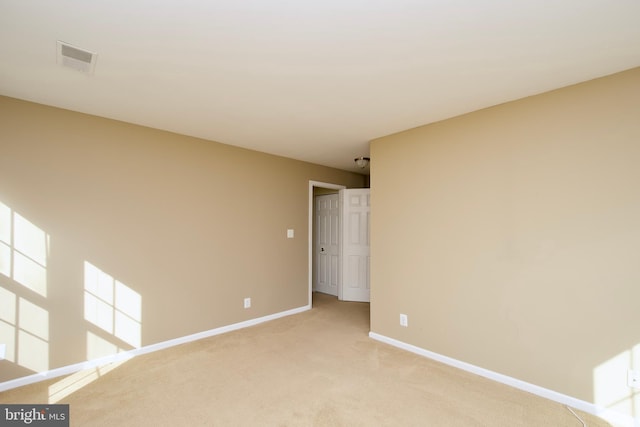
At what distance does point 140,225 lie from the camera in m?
3.26

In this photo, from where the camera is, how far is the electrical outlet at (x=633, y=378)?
205 centimetres

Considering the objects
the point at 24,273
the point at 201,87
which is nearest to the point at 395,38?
the point at 201,87

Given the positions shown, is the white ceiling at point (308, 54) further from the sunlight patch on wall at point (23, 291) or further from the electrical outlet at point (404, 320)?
the electrical outlet at point (404, 320)

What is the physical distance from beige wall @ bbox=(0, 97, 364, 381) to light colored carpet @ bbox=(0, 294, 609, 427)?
0.44m

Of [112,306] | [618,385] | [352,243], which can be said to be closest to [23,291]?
[112,306]

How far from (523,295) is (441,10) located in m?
2.28

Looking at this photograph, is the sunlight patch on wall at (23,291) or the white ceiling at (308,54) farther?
the sunlight patch on wall at (23,291)

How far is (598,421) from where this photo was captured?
210cm

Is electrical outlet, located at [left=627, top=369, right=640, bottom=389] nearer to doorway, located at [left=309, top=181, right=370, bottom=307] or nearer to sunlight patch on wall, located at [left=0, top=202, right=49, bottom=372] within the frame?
doorway, located at [left=309, top=181, right=370, bottom=307]

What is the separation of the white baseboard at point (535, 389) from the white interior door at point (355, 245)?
1827 millimetres

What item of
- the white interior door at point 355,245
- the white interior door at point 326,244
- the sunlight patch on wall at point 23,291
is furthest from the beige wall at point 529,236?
the sunlight patch on wall at point 23,291

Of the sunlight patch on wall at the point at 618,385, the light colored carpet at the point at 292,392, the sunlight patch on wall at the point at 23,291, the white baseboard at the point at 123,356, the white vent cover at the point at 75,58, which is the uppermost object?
the white vent cover at the point at 75,58

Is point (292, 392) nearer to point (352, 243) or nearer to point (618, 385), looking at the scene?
point (618, 385)

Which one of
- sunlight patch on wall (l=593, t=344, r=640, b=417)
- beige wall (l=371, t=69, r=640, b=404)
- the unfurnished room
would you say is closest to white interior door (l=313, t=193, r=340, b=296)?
the unfurnished room
